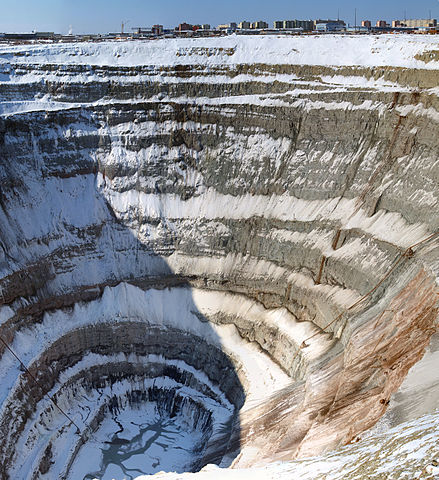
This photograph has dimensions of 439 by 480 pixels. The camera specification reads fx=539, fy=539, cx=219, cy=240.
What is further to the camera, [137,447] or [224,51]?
[224,51]

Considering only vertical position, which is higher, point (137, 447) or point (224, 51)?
point (224, 51)

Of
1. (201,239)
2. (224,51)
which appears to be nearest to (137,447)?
(201,239)

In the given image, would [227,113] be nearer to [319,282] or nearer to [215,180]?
[215,180]

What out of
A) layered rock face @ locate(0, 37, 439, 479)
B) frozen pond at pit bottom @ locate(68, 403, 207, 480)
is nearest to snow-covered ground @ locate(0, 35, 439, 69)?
layered rock face @ locate(0, 37, 439, 479)

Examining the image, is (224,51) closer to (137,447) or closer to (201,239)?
(201,239)

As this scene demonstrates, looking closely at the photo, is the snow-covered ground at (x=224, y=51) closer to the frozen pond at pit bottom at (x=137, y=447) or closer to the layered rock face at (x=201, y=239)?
the layered rock face at (x=201, y=239)

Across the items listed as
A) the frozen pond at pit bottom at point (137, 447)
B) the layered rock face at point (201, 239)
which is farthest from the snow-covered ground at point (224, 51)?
the frozen pond at pit bottom at point (137, 447)

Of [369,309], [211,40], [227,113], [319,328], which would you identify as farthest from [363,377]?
[211,40]
